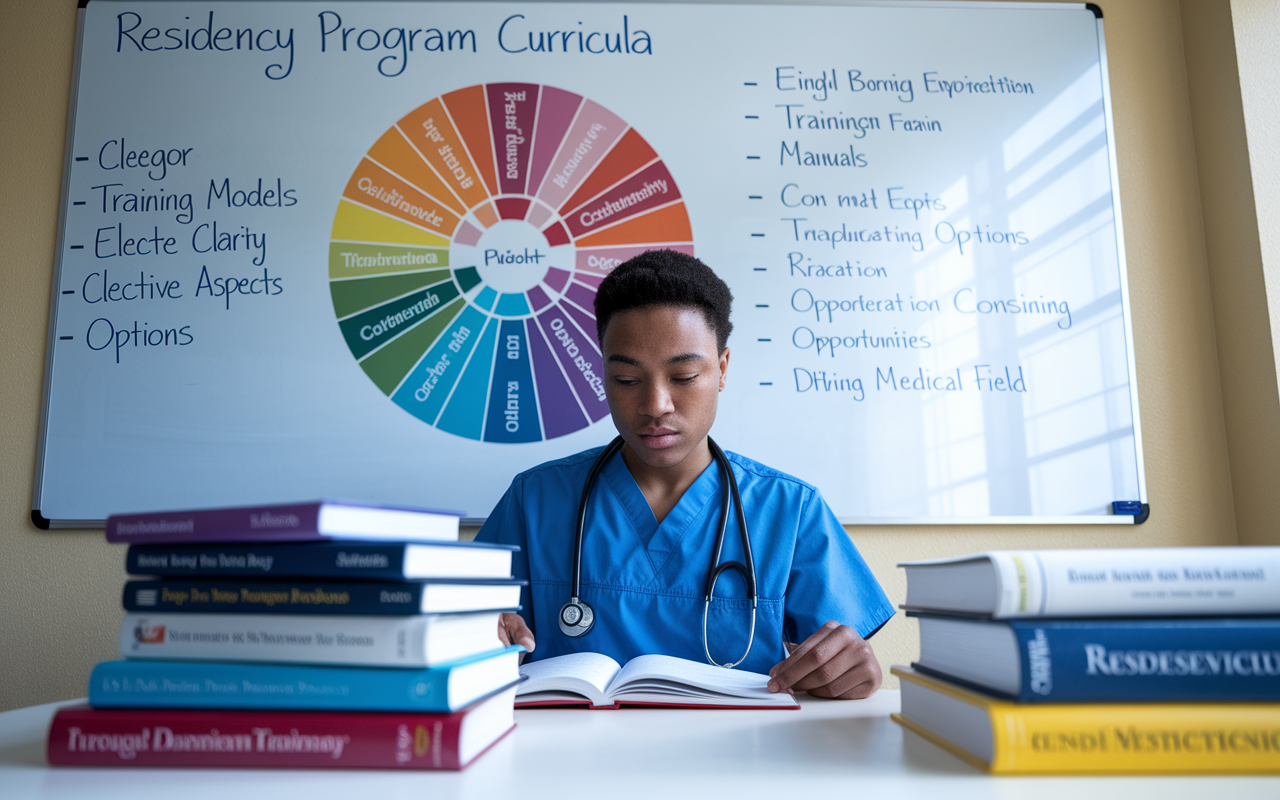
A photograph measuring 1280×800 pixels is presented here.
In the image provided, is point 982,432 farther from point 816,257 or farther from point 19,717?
point 19,717

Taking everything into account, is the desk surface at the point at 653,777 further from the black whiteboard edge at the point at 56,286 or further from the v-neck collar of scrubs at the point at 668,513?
the black whiteboard edge at the point at 56,286

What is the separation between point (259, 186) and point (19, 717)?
1329 mm

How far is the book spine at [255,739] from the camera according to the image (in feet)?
1.61

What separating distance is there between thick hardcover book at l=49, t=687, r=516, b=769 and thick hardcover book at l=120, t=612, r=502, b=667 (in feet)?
0.12

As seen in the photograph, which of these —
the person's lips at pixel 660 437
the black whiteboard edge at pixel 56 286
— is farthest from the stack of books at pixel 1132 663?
the black whiteboard edge at pixel 56 286

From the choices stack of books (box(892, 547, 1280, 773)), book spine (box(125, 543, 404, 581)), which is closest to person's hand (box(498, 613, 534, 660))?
book spine (box(125, 543, 404, 581))

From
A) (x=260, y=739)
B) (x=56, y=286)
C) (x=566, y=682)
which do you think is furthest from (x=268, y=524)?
(x=56, y=286)

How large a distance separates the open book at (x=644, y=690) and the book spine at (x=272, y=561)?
0.34 metres

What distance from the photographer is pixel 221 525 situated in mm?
498

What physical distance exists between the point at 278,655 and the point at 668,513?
810 mm

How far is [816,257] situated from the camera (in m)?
1.75

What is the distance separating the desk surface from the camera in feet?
1.48

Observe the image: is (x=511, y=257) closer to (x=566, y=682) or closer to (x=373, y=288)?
(x=373, y=288)

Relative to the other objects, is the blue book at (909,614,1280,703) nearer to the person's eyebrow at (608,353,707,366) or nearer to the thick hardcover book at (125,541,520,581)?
the thick hardcover book at (125,541,520,581)
